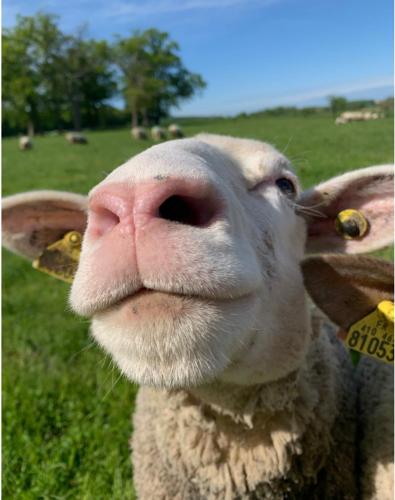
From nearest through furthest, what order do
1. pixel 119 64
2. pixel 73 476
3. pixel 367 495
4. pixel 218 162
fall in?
pixel 218 162 < pixel 367 495 < pixel 73 476 < pixel 119 64

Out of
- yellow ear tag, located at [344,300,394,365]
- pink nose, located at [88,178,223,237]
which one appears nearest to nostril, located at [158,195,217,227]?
pink nose, located at [88,178,223,237]

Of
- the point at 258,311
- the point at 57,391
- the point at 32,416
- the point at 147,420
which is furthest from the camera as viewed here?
the point at 57,391

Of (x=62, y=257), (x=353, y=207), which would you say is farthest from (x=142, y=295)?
(x=353, y=207)

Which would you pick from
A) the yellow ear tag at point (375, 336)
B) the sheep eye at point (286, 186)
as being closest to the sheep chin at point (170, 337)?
the yellow ear tag at point (375, 336)

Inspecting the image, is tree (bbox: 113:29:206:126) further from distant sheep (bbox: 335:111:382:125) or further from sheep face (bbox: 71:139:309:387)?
sheep face (bbox: 71:139:309:387)

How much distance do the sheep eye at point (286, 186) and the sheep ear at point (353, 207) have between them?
0.11 m

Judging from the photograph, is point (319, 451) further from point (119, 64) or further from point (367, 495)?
point (119, 64)

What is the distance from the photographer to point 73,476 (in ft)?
9.62

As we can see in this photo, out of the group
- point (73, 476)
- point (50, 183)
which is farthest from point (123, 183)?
point (50, 183)

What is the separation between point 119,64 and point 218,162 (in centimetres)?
4115

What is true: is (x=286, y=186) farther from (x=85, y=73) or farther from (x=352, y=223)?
(x=85, y=73)

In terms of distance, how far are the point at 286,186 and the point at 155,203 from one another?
1.09m

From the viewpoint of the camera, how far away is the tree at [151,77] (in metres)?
35.7

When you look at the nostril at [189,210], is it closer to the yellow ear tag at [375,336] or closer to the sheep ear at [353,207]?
the yellow ear tag at [375,336]
